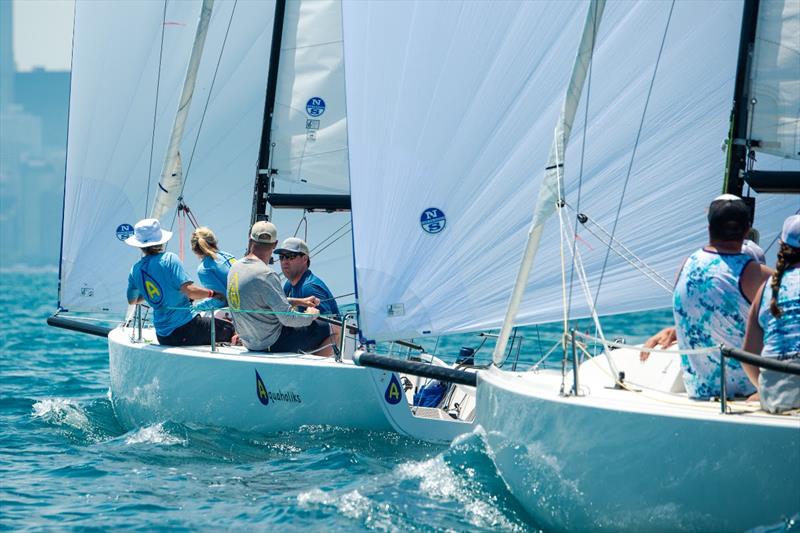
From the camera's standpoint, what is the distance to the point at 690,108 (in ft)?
24.5

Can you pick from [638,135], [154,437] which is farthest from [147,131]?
[638,135]

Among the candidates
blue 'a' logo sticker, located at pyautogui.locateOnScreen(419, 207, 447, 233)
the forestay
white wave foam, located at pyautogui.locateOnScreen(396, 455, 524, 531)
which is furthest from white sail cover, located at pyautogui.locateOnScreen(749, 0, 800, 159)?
the forestay

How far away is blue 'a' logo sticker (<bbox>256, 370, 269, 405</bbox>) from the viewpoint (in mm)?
8328

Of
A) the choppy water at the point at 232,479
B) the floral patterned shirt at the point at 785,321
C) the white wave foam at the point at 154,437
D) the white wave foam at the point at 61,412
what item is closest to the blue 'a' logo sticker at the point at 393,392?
the choppy water at the point at 232,479

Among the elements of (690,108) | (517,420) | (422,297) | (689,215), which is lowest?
(517,420)

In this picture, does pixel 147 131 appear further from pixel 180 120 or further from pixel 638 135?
pixel 638 135

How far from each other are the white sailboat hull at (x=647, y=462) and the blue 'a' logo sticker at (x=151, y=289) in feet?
11.6

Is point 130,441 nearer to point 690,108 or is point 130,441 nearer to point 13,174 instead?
point 690,108

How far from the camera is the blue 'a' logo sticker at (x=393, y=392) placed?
8.32m

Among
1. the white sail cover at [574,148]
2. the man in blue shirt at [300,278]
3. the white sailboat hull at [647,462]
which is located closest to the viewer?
the white sailboat hull at [647,462]

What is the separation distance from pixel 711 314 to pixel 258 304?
362 centimetres

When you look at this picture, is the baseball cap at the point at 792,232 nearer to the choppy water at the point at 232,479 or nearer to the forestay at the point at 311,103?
the choppy water at the point at 232,479

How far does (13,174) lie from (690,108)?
581 ft

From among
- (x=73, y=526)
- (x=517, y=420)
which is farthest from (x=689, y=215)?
(x=73, y=526)
